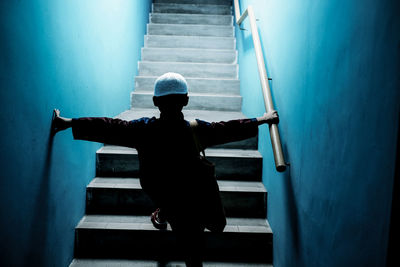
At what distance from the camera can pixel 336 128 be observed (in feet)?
3.47

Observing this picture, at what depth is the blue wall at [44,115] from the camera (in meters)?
1.11

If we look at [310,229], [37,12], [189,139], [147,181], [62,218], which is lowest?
[62,218]

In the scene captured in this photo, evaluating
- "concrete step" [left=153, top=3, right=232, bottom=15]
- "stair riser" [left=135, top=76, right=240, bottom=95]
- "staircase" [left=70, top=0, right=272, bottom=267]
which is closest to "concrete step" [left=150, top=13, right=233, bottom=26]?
"concrete step" [left=153, top=3, right=232, bottom=15]


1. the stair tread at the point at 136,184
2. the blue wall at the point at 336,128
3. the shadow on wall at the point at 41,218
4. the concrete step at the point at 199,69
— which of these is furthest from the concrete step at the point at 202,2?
the shadow on wall at the point at 41,218

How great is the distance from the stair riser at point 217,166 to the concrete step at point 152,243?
454mm

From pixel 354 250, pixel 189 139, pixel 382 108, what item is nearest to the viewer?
pixel 382 108

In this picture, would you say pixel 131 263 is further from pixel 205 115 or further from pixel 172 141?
pixel 205 115

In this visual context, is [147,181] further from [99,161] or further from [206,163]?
[99,161]

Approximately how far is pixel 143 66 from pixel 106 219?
2.37m

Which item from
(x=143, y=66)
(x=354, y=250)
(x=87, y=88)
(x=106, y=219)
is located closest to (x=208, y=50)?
(x=143, y=66)

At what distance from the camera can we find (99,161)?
224cm

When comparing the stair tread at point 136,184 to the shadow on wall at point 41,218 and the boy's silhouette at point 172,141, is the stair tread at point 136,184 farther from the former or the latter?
the boy's silhouette at point 172,141

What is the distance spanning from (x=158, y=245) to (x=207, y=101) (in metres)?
1.80

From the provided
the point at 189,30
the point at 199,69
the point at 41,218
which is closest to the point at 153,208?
the point at 41,218
